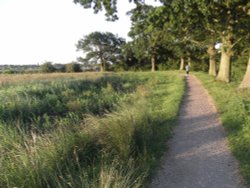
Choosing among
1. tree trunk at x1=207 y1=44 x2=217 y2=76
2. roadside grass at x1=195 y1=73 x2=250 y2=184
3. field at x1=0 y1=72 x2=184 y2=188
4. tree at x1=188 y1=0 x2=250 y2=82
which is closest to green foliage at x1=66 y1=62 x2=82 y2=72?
tree trunk at x1=207 y1=44 x2=217 y2=76

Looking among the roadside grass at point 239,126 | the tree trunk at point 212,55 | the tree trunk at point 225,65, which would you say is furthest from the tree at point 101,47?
the roadside grass at point 239,126

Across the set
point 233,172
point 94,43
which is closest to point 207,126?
point 233,172

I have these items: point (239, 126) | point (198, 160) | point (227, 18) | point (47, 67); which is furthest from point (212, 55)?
point (47, 67)

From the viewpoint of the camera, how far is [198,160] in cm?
641

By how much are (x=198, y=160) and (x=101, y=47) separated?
77573mm

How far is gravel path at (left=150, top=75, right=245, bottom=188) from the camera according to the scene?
5375mm

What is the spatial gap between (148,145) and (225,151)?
5.86ft

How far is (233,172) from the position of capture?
575cm

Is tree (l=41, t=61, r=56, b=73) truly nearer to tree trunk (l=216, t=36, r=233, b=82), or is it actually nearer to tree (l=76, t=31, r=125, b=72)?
tree (l=76, t=31, r=125, b=72)

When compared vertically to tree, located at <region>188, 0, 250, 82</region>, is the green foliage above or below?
below

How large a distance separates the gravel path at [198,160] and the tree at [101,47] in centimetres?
7049

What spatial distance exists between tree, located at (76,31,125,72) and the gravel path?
70488 millimetres

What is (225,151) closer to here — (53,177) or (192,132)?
(192,132)

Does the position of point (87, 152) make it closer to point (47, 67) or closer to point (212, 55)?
point (212, 55)
